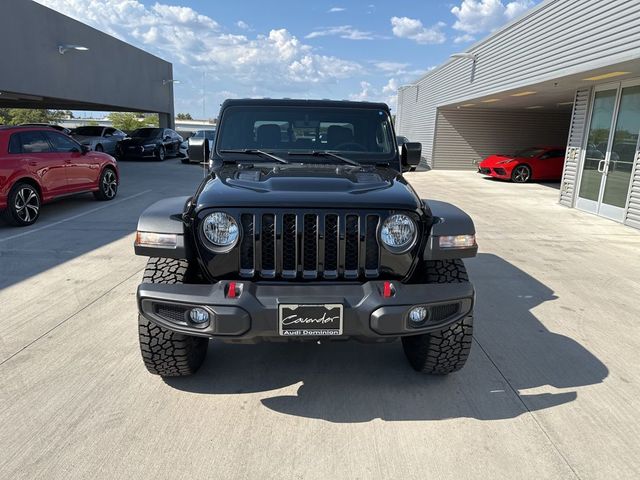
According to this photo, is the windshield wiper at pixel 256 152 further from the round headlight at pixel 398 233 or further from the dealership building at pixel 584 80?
the dealership building at pixel 584 80

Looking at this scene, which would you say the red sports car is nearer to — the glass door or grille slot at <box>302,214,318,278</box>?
the glass door

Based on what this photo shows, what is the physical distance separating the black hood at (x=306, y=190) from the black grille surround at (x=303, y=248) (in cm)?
5

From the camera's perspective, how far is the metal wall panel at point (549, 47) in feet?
25.8

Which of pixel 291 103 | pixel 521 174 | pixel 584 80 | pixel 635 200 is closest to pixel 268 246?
pixel 291 103

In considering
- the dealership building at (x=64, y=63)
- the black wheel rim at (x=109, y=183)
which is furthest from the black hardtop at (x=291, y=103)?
the dealership building at (x=64, y=63)

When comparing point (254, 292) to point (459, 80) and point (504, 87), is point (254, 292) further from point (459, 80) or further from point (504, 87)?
point (459, 80)

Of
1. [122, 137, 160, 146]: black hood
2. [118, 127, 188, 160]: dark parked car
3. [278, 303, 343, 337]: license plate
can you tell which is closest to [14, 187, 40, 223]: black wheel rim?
[278, 303, 343, 337]: license plate

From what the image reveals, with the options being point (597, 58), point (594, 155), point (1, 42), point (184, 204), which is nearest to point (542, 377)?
point (184, 204)

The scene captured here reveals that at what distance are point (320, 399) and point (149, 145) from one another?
1903 cm

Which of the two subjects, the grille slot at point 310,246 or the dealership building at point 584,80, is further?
the dealership building at point 584,80

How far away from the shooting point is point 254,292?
7.92ft

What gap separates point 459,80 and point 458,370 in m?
16.8

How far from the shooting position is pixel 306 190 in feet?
8.87

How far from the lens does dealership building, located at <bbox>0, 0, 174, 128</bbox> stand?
12.5 m
